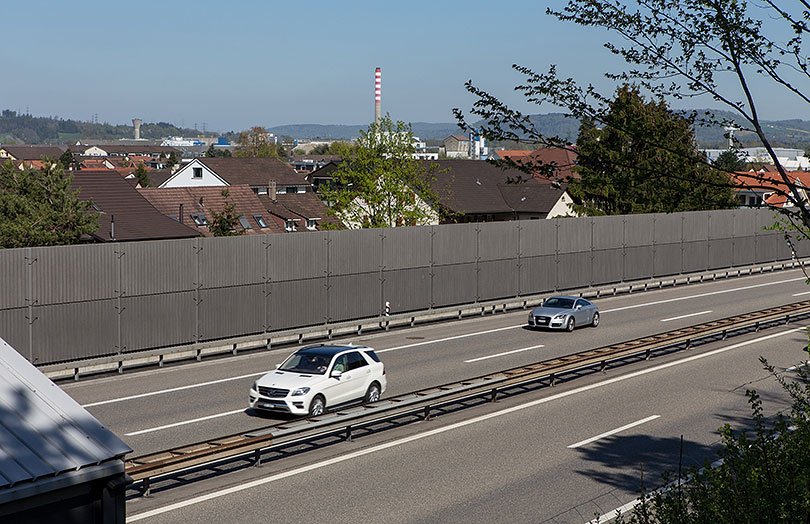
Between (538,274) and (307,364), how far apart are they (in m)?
21.6

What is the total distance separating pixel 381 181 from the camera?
5116 centimetres

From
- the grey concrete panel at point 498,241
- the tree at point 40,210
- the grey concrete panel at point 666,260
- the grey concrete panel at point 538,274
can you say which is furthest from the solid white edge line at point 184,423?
the grey concrete panel at point 666,260

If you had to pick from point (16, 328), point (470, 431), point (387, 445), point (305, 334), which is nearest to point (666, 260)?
point (305, 334)

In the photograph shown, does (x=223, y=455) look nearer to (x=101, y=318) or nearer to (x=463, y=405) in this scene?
(x=463, y=405)

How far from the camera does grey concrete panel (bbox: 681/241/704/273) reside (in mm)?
50312

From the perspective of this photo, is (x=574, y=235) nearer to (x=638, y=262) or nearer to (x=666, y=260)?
(x=638, y=262)

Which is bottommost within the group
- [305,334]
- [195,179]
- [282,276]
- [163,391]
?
[163,391]

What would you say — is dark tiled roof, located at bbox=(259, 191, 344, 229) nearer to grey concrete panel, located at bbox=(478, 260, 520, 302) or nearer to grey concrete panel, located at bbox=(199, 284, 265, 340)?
grey concrete panel, located at bbox=(478, 260, 520, 302)

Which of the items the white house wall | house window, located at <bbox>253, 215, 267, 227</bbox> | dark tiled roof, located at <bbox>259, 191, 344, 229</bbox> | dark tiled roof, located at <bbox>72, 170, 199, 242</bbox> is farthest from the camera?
the white house wall

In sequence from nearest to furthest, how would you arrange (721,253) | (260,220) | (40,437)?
(40,437) → (721,253) → (260,220)

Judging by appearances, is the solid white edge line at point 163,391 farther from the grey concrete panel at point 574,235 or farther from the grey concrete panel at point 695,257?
the grey concrete panel at point 695,257

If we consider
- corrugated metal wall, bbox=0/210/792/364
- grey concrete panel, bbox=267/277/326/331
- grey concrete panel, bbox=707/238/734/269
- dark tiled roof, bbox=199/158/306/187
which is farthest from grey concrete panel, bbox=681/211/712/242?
dark tiled roof, bbox=199/158/306/187

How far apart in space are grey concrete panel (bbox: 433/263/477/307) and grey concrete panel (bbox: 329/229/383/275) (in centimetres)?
328

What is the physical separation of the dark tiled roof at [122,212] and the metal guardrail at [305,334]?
1495 centimetres
